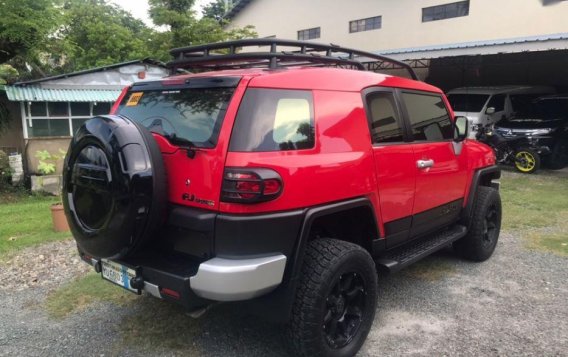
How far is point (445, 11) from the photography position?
17781 millimetres

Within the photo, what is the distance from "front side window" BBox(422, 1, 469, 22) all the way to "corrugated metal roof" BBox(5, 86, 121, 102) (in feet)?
41.4

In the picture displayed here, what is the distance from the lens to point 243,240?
98.8 inches

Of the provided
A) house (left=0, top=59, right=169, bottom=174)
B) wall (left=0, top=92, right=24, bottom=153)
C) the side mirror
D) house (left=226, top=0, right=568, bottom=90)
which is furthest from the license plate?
house (left=226, top=0, right=568, bottom=90)

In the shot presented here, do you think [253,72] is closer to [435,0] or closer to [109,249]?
[109,249]

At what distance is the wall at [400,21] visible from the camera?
1523cm

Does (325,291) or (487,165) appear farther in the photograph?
(487,165)

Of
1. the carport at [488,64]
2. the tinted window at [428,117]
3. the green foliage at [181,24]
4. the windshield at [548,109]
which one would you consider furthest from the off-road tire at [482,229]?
the green foliage at [181,24]

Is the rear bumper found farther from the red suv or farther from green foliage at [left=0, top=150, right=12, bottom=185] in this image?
green foliage at [left=0, top=150, right=12, bottom=185]

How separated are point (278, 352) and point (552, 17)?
15.7m

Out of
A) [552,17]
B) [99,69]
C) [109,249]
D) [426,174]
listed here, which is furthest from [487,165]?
[552,17]

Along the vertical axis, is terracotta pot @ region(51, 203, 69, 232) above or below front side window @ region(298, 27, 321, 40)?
below

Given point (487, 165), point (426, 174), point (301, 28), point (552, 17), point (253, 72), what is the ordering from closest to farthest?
point (253, 72)
point (426, 174)
point (487, 165)
point (552, 17)
point (301, 28)

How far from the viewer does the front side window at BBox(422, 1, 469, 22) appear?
17.1m

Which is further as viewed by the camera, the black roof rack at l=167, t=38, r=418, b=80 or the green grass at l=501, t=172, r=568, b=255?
the green grass at l=501, t=172, r=568, b=255
